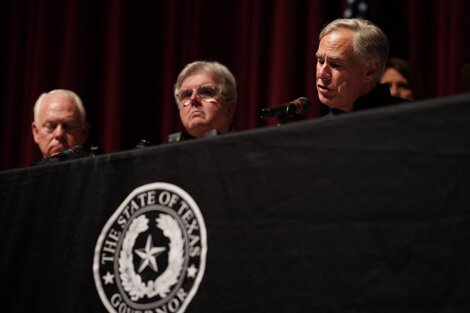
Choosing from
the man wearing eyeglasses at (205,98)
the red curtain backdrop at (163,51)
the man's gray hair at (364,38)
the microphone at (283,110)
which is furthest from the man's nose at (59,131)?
the microphone at (283,110)

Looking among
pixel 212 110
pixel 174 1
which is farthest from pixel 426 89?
pixel 174 1

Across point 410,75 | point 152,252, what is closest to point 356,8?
point 410,75

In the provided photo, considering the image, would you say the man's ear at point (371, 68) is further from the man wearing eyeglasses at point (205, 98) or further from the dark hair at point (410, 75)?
the man wearing eyeglasses at point (205, 98)

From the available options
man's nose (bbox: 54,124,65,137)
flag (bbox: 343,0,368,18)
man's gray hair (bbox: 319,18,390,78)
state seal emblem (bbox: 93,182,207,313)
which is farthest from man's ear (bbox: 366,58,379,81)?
man's nose (bbox: 54,124,65,137)

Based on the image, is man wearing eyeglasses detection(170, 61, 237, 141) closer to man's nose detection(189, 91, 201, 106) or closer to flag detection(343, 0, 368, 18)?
man's nose detection(189, 91, 201, 106)

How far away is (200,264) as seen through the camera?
103 centimetres

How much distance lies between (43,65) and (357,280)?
3.22m

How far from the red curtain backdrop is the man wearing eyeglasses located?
0.77m

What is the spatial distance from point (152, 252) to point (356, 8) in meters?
2.01

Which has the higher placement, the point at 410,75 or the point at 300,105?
the point at 410,75

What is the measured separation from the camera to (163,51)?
3.53m

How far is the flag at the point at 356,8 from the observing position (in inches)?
110

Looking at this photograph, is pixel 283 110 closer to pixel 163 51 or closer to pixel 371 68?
pixel 371 68

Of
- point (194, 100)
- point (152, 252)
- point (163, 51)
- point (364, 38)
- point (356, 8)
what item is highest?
point (356, 8)
